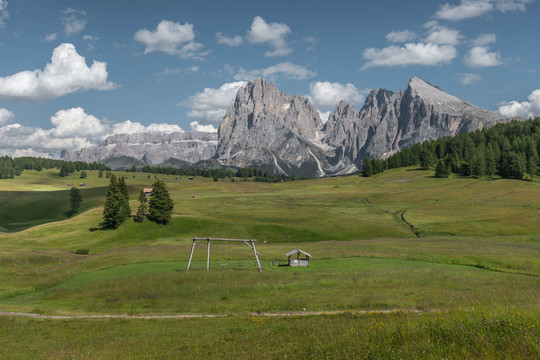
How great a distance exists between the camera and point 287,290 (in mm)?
32125

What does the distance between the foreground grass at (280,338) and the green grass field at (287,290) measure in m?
0.07

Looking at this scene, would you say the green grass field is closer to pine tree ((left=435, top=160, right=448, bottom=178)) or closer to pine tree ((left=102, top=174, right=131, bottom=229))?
pine tree ((left=102, top=174, right=131, bottom=229))

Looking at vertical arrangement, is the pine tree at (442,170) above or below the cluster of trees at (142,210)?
above

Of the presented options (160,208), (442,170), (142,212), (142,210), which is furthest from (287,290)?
(442,170)

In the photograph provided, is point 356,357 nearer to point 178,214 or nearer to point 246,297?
point 246,297

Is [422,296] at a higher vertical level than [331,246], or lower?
higher

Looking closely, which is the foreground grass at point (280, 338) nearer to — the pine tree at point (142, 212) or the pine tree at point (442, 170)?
the pine tree at point (142, 212)

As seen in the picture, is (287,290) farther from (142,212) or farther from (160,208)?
(142,212)

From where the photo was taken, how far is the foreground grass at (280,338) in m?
10.3

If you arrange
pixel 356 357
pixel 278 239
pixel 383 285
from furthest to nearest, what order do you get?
pixel 278 239, pixel 383 285, pixel 356 357

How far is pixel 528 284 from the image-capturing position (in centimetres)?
2994

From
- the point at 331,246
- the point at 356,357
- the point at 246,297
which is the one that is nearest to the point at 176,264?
the point at 246,297

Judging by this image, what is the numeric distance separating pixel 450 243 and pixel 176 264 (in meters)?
45.1

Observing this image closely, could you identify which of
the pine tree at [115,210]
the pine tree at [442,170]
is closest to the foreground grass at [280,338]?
the pine tree at [115,210]
